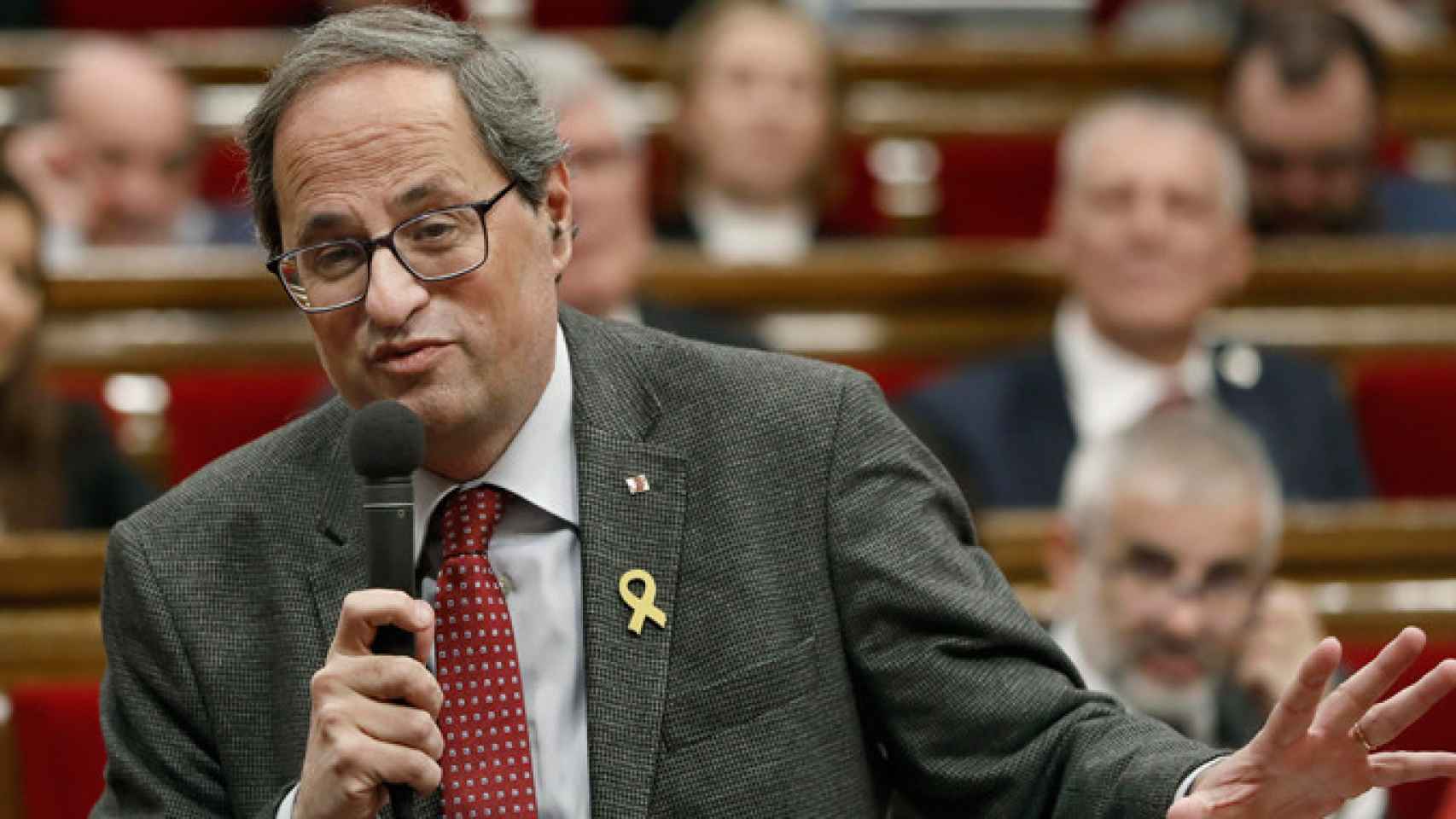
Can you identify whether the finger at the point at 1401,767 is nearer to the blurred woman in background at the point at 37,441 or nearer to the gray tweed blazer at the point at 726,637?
the gray tweed blazer at the point at 726,637

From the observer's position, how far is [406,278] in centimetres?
123

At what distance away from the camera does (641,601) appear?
130 cm

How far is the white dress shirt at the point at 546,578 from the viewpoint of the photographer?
4.25 ft

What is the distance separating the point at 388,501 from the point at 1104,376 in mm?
1832

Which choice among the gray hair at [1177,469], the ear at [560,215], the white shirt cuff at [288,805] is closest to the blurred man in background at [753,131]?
the gray hair at [1177,469]

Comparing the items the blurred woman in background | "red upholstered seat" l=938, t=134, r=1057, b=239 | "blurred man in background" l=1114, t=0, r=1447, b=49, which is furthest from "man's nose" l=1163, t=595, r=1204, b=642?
"blurred man in background" l=1114, t=0, r=1447, b=49

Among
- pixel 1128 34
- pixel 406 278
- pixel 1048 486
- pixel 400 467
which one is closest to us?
pixel 400 467

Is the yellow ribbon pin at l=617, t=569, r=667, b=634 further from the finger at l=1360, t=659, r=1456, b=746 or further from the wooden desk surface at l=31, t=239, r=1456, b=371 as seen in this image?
the wooden desk surface at l=31, t=239, r=1456, b=371

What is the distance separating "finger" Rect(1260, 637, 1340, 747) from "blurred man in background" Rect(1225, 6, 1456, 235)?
216 centimetres

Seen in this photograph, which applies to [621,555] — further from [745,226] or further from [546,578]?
[745,226]

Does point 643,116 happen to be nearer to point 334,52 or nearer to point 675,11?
point 675,11

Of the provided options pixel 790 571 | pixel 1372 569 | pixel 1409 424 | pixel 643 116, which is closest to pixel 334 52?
pixel 790 571

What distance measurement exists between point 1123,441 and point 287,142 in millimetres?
1003

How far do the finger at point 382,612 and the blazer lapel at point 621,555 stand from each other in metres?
0.22
